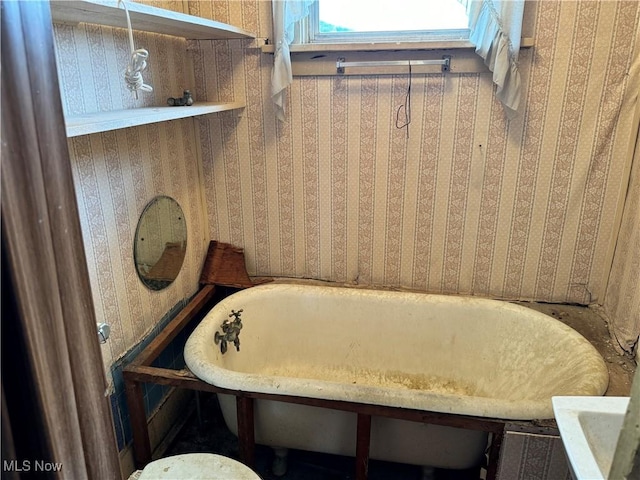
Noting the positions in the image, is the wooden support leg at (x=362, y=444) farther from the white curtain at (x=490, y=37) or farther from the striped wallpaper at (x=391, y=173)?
the white curtain at (x=490, y=37)

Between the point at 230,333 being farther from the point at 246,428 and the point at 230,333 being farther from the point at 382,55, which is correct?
the point at 382,55

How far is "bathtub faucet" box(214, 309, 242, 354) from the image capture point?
1.97 m

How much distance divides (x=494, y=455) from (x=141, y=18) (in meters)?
1.76

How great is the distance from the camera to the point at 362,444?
160cm

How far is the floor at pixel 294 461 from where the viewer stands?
189 centimetres

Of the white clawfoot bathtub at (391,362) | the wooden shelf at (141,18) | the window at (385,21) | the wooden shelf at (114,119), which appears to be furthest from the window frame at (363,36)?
the white clawfoot bathtub at (391,362)

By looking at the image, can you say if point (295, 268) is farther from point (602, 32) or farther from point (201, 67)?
point (602, 32)

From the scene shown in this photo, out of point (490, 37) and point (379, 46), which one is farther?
point (379, 46)

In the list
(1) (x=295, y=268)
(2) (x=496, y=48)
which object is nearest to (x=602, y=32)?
(2) (x=496, y=48)

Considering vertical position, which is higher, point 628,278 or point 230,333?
point 628,278

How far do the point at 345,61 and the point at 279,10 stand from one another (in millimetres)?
342

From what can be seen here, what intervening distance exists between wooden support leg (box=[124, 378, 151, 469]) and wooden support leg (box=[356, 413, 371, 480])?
797 millimetres

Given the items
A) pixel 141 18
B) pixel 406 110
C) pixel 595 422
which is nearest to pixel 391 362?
pixel 406 110

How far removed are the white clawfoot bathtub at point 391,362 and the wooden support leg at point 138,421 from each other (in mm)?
253
